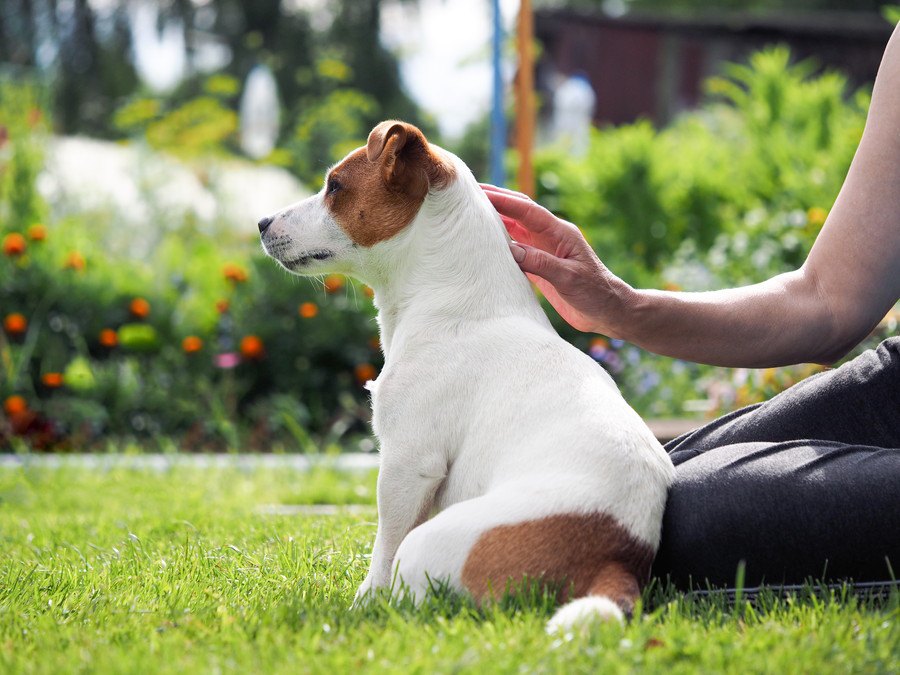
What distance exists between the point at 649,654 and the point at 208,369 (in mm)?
5050

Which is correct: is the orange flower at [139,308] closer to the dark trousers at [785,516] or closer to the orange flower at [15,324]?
the orange flower at [15,324]

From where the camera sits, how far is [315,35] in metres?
25.6

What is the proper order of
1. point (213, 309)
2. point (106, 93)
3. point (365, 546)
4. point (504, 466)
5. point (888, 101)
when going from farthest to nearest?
point (106, 93)
point (213, 309)
point (365, 546)
point (888, 101)
point (504, 466)

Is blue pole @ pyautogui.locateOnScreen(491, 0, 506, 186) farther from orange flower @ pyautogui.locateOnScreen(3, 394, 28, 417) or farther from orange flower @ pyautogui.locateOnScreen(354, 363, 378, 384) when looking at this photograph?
orange flower @ pyautogui.locateOnScreen(3, 394, 28, 417)

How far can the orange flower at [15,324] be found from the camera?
6199mm

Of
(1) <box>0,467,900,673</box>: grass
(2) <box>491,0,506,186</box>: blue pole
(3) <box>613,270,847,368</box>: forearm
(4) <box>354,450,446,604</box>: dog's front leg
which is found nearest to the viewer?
(1) <box>0,467,900,673</box>: grass

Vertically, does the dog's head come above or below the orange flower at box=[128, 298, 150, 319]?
above

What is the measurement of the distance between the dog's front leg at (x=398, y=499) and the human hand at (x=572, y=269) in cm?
58

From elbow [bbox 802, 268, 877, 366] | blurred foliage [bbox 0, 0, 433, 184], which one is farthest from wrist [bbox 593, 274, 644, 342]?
blurred foliage [bbox 0, 0, 433, 184]

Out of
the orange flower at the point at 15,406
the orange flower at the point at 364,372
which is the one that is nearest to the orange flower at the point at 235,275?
the orange flower at the point at 364,372

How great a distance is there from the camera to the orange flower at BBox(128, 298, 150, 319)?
6.52m

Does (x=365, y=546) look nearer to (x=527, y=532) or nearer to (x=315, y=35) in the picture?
(x=527, y=532)

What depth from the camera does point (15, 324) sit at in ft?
20.4

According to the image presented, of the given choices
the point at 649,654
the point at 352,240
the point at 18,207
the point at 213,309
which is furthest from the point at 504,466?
the point at 18,207
